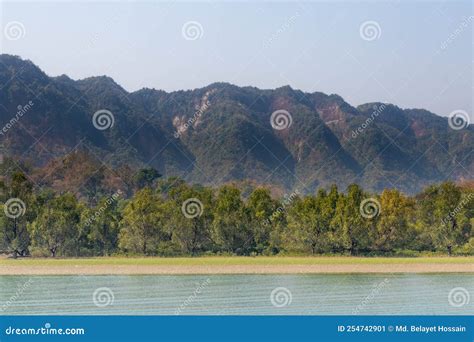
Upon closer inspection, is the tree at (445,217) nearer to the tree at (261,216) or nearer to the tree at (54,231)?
the tree at (261,216)

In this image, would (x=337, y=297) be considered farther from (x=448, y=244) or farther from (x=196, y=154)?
(x=196, y=154)

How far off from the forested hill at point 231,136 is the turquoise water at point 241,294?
59.7 metres

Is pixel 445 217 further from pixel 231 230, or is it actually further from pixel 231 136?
pixel 231 136

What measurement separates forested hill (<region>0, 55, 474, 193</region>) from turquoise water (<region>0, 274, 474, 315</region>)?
59687mm

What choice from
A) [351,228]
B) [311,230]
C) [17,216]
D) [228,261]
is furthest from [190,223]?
[17,216]

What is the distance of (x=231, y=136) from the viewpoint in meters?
105

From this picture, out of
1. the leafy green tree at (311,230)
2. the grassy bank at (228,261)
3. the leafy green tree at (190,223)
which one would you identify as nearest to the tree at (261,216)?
the leafy green tree at (311,230)

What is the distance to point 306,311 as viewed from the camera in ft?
70.0

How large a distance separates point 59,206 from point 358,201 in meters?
16.0

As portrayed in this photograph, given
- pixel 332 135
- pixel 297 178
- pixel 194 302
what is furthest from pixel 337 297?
pixel 332 135

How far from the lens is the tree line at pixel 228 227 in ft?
131

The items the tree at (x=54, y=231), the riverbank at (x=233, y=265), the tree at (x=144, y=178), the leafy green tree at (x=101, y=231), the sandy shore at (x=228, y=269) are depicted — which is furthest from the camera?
the tree at (x=144, y=178)

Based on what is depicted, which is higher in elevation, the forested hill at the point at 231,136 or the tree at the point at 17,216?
the forested hill at the point at 231,136

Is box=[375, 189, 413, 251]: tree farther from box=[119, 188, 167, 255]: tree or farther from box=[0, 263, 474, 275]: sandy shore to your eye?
box=[119, 188, 167, 255]: tree
